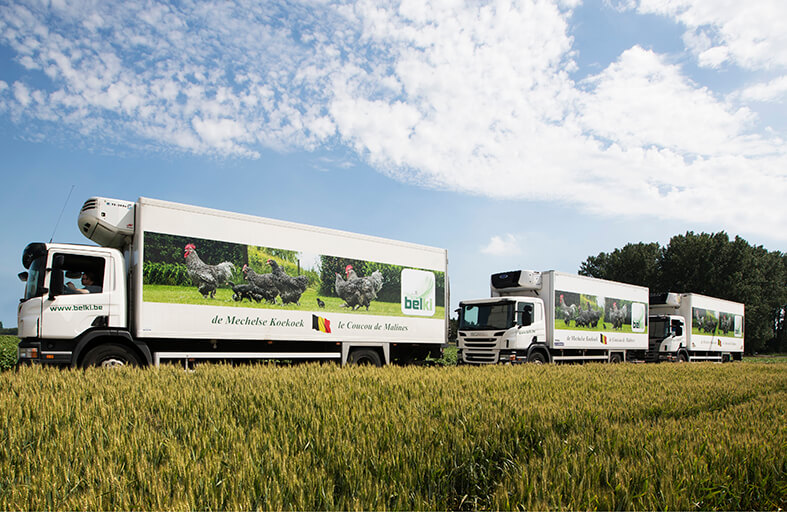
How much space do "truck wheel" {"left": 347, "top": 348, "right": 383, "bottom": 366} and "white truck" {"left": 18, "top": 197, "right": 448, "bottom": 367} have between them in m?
0.04

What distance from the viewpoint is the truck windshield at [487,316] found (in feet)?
62.0

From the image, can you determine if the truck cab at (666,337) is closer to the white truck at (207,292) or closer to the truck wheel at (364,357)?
the white truck at (207,292)

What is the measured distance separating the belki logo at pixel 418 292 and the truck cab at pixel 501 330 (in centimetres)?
302

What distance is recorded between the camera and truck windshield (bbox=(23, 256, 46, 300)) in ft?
36.9

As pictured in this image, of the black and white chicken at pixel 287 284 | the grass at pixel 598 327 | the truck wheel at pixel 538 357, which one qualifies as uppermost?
the black and white chicken at pixel 287 284

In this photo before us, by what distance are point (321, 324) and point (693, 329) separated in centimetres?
2406

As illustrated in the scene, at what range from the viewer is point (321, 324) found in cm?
1453

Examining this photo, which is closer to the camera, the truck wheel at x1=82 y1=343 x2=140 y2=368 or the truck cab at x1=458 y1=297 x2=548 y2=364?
the truck wheel at x1=82 y1=343 x2=140 y2=368

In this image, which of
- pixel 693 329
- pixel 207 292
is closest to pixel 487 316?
pixel 207 292

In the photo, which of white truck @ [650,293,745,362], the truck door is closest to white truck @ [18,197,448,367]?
the truck door

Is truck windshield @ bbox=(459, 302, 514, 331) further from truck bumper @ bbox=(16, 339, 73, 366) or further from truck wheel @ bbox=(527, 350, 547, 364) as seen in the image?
truck bumper @ bbox=(16, 339, 73, 366)

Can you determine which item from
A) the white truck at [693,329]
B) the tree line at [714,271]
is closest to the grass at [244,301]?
the white truck at [693,329]

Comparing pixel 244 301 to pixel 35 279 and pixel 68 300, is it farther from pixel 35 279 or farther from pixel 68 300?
pixel 35 279

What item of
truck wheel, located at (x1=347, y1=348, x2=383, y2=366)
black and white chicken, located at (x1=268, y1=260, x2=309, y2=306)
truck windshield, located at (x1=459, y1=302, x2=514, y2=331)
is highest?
black and white chicken, located at (x1=268, y1=260, x2=309, y2=306)
